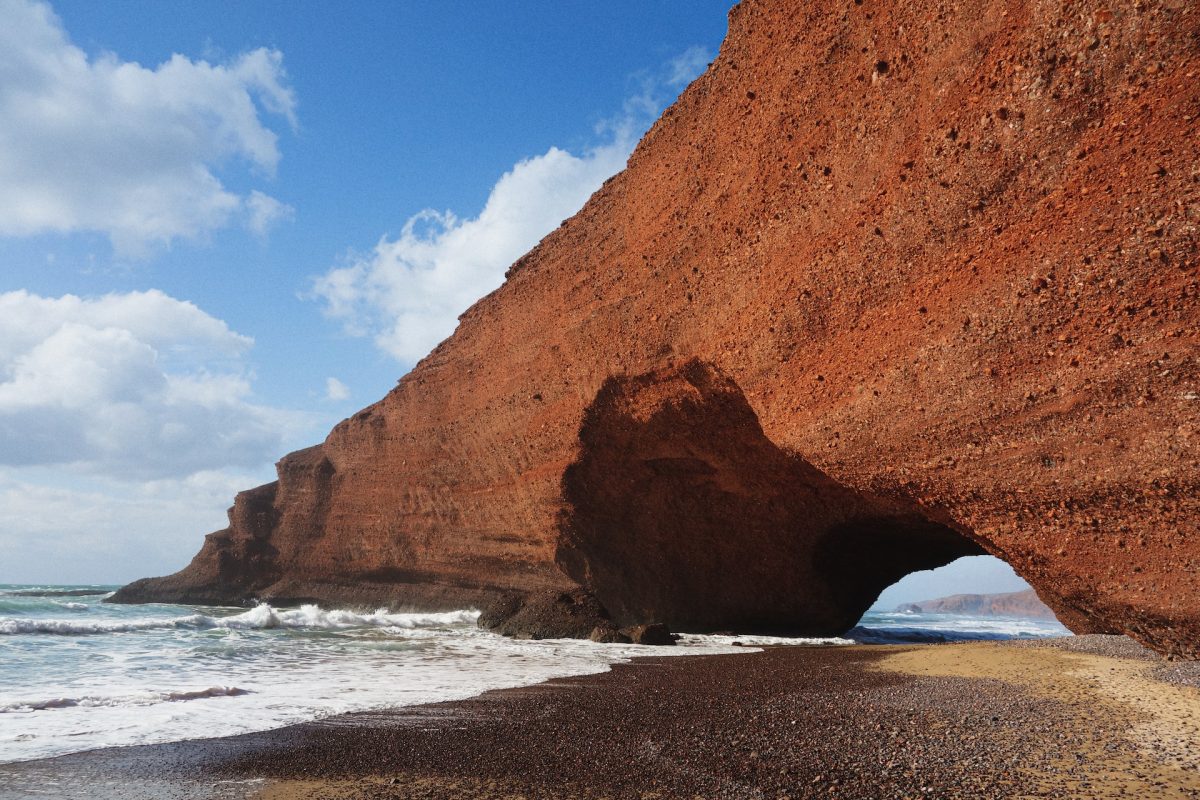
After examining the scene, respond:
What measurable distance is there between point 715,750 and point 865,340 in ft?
19.1

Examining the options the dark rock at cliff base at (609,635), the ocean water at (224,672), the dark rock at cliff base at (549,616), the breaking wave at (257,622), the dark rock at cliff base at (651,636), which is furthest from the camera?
the dark rock at cliff base at (549,616)

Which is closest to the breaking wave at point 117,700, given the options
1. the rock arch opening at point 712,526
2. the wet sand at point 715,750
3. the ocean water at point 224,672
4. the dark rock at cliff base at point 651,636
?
the ocean water at point 224,672

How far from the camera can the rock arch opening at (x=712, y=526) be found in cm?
1341

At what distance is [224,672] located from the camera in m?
8.02

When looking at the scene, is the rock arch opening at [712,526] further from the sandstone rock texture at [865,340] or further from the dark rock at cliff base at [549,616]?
the dark rock at cliff base at [549,616]

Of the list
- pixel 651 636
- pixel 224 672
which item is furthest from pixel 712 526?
pixel 224 672

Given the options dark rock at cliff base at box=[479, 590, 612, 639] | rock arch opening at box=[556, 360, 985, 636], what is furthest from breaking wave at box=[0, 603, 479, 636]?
rock arch opening at box=[556, 360, 985, 636]

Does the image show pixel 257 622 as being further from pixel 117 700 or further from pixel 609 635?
pixel 117 700

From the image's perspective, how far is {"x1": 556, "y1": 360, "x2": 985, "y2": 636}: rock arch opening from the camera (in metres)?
13.4

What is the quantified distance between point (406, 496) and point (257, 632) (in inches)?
319

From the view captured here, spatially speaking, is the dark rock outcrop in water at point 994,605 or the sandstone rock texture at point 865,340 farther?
the dark rock outcrop in water at point 994,605

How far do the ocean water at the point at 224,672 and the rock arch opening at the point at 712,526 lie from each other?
6.12ft

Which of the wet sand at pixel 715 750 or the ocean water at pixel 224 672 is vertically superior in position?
the wet sand at pixel 715 750

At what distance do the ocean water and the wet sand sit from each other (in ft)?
2.25
